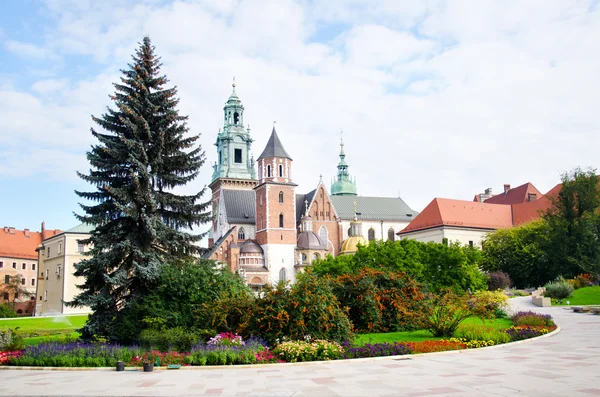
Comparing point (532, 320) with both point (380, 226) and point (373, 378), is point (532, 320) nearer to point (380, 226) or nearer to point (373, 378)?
point (373, 378)

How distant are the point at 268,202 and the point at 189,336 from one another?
51.0 metres

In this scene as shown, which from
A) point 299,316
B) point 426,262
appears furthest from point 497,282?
point 299,316

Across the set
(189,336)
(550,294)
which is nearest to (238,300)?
(189,336)

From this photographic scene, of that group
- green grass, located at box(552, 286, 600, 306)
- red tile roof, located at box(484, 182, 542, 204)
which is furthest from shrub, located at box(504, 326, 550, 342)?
red tile roof, located at box(484, 182, 542, 204)

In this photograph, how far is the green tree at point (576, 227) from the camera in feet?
154

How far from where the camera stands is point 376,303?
870 inches

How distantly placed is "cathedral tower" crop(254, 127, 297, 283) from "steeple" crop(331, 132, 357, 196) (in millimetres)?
31622

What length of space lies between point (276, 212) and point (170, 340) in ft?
168

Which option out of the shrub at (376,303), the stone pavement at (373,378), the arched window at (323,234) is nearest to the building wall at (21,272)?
the arched window at (323,234)

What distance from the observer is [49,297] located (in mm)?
62594

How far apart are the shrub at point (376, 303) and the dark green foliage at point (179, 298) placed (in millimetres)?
3917

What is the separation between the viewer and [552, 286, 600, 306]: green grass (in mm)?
36656

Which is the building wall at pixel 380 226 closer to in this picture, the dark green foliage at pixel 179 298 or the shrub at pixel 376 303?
the shrub at pixel 376 303

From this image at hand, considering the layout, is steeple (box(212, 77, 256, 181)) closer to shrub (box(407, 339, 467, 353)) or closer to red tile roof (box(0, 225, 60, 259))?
red tile roof (box(0, 225, 60, 259))
